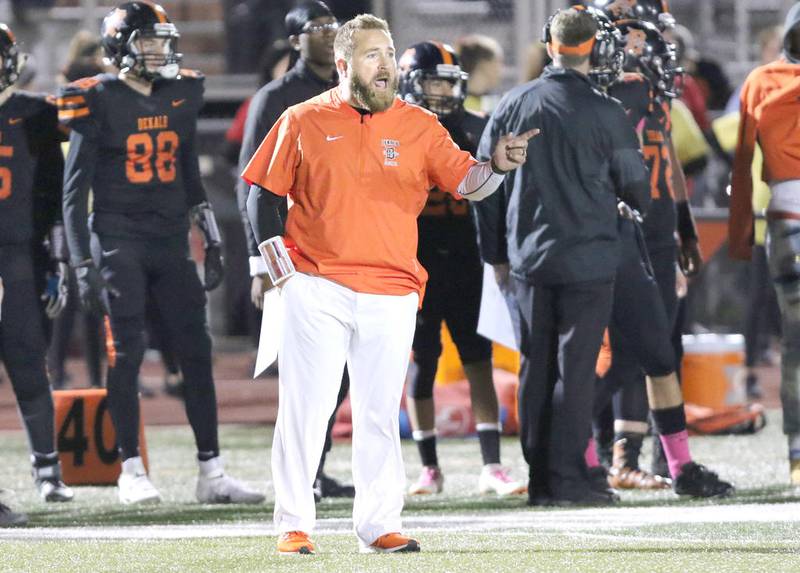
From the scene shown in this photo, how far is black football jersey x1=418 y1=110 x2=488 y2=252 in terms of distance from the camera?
8570 millimetres

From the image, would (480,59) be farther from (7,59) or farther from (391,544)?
(391,544)

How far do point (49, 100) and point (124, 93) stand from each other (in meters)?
0.45

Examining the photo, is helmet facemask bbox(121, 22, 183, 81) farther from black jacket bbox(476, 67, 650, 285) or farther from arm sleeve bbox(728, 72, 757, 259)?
arm sleeve bbox(728, 72, 757, 259)

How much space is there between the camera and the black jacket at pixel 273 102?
26.9ft

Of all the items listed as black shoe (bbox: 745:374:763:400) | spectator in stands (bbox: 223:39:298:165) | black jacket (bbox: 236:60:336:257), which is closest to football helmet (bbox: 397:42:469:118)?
black jacket (bbox: 236:60:336:257)

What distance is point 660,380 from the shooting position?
8.16m

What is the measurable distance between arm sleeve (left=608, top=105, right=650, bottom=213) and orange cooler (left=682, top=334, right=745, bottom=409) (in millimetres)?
3225

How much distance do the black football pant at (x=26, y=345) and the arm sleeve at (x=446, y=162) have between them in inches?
104

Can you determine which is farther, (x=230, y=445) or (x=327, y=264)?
(x=230, y=445)

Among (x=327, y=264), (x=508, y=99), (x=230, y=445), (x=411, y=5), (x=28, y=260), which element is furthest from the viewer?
(x=411, y=5)

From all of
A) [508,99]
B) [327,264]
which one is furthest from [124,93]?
[327,264]

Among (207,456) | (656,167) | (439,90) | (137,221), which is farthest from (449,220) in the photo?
(207,456)

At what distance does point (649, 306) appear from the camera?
314 inches

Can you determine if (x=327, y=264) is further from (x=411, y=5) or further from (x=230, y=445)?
(x=411, y=5)
